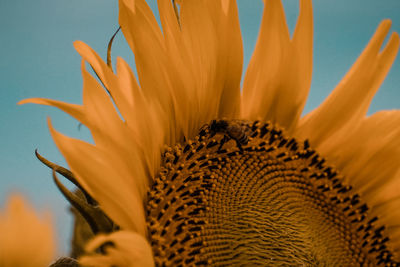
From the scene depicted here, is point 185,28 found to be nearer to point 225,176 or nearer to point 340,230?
point 225,176

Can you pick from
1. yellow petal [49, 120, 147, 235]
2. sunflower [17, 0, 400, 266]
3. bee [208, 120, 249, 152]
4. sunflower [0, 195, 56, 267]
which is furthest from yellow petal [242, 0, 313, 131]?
sunflower [0, 195, 56, 267]

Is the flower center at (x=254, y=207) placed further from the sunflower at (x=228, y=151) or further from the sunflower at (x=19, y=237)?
the sunflower at (x=19, y=237)

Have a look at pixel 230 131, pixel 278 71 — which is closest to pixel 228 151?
pixel 230 131

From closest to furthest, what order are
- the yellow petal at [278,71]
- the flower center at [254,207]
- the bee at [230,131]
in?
the flower center at [254,207]
the bee at [230,131]
the yellow petal at [278,71]

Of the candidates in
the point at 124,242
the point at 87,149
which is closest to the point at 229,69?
the point at 87,149

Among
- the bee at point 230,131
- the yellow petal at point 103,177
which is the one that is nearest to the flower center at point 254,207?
the bee at point 230,131

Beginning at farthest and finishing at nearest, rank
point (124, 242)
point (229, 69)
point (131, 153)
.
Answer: point (229, 69) < point (131, 153) < point (124, 242)

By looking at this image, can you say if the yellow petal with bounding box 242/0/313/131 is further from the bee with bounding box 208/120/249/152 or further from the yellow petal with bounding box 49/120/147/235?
the yellow petal with bounding box 49/120/147/235

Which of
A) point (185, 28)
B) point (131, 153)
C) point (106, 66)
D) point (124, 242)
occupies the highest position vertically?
point (185, 28)
